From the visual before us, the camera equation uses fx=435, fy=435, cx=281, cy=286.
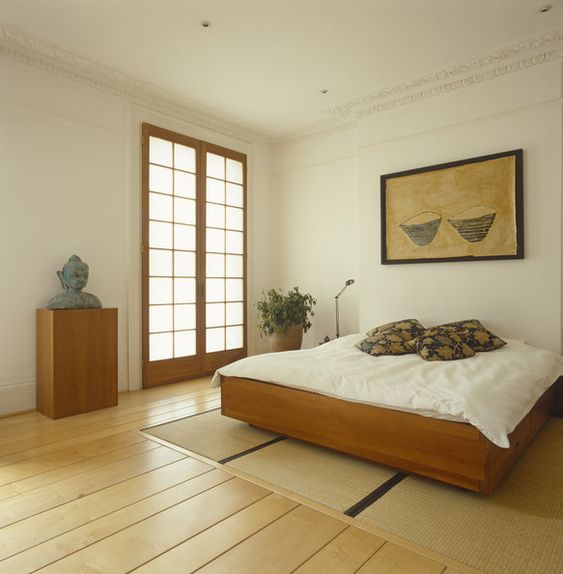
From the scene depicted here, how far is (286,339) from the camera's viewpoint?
15.2 feet

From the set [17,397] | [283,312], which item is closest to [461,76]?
[283,312]

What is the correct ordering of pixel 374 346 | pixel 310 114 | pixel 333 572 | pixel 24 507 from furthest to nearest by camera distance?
1. pixel 310 114
2. pixel 374 346
3. pixel 24 507
4. pixel 333 572

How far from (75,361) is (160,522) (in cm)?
191

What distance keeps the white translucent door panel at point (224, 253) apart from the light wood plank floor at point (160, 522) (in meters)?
2.25

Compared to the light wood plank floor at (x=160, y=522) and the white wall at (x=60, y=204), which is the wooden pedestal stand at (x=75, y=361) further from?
the light wood plank floor at (x=160, y=522)

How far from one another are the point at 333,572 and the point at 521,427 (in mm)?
1398

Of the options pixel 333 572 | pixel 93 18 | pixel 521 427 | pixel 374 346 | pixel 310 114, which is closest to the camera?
pixel 333 572

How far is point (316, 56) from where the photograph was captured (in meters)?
3.51

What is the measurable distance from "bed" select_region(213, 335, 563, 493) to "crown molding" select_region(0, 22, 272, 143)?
2.73 metres

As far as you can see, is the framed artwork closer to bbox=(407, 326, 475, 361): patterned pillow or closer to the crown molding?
bbox=(407, 326, 475, 361): patterned pillow

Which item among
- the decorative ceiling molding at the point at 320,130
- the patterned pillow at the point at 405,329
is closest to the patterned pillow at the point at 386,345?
the patterned pillow at the point at 405,329

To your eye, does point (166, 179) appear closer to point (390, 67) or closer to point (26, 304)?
point (26, 304)

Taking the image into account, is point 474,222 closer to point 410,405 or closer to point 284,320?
point 284,320

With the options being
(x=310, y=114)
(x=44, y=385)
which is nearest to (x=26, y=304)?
(x=44, y=385)
